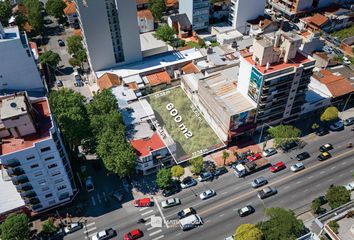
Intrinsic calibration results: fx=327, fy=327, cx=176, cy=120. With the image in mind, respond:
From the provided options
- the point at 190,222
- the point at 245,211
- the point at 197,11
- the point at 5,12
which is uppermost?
the point at 5,12

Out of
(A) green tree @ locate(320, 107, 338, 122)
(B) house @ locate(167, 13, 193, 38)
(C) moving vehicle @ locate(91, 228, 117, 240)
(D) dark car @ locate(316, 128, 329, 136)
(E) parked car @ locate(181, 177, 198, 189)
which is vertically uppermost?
(B) house @ locate(167, 13, 193, 38)

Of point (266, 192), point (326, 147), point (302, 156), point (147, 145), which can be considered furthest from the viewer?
point (326, 147)

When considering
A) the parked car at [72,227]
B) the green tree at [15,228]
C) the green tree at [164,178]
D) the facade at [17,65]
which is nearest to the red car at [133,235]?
the parked car at [72,227]

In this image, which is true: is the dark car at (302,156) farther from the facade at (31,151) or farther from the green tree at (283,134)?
the facade at (31,151)

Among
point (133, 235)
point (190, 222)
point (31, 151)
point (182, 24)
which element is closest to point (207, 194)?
point (190, 222)

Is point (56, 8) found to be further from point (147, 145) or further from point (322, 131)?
point (322, 131)

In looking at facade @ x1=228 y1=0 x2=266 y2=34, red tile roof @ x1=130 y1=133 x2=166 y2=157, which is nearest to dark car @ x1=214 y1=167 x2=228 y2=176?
red tile roof @ x1=130 y1=133 x2=166 y2=157

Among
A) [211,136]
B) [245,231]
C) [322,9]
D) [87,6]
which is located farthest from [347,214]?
[322,9]

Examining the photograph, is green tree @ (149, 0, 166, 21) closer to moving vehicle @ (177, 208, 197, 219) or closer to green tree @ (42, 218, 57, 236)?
moving vehicle @ (177, 208, 197, 219)
